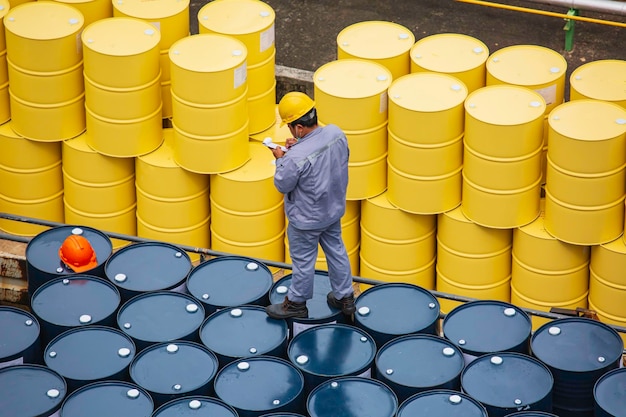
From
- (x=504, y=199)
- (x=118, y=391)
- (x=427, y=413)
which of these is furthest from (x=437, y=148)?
(x=118, y=391)

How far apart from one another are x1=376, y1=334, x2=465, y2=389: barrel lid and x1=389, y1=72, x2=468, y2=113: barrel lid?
1.51 m

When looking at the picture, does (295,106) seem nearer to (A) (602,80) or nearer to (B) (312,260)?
(B) (312,260)

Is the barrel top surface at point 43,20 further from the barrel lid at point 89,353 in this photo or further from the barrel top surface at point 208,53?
the barrel lid at point 89,353

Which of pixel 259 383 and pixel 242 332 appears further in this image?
pixel 242 332

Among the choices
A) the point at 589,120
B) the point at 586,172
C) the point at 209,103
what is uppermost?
the point at 589,120

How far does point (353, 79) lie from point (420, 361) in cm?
201

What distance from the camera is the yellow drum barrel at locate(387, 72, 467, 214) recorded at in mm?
7828

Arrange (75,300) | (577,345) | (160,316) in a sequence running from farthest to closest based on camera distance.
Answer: (75,300), (160,316), (577,345)

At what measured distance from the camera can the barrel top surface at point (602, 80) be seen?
26.5 ft

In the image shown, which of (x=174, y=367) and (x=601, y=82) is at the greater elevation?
(x=601, y=82)

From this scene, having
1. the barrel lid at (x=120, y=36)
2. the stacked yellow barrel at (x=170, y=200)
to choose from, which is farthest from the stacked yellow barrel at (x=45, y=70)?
the stacked yellow barrel at (x=170, y=200)

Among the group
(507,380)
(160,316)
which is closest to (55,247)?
(160,316)

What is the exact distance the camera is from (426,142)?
7891 mm

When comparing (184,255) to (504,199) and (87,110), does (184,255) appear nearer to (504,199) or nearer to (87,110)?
(87,110)
